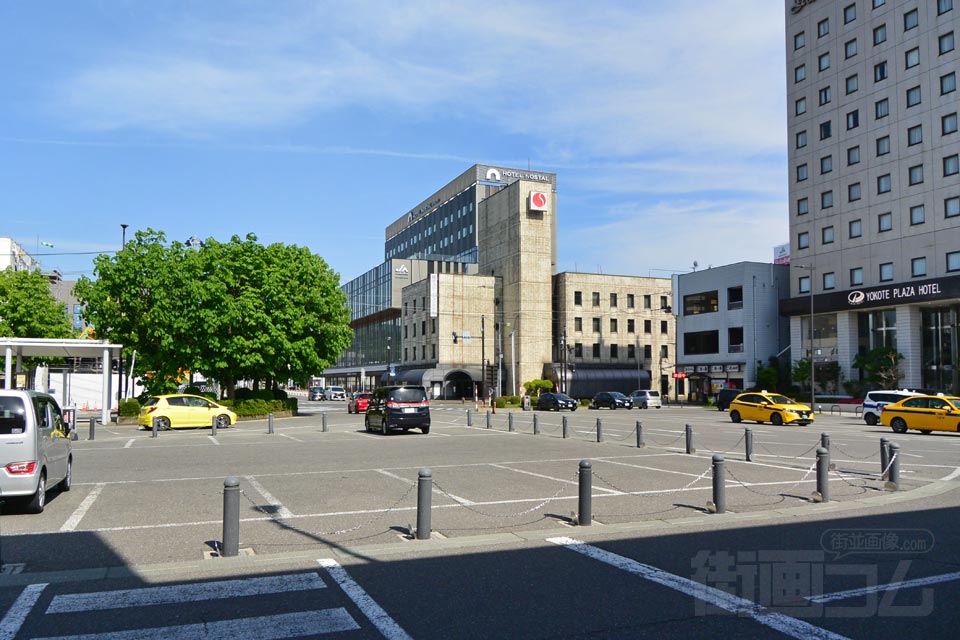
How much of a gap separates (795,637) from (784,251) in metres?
128

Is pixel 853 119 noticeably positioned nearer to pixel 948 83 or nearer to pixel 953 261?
pixel 948 83

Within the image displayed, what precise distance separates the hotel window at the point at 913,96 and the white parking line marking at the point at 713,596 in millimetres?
58207

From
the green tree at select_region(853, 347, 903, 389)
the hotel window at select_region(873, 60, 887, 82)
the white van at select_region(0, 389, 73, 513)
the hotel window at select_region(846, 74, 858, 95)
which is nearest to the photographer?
the white van at select_region(0, 389, 73, 513)

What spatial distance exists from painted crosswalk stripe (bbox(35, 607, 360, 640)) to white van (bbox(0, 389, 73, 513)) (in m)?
5.79

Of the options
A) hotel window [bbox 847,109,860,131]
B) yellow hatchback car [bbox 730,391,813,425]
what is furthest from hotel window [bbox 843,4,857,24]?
yellow hatchback car [bbox 730,391,813,425]

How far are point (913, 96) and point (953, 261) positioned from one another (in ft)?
41.7

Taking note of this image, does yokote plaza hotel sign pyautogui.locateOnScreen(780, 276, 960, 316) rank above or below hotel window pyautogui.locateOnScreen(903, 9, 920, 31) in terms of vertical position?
below

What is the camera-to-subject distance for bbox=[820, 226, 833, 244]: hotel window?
205ft

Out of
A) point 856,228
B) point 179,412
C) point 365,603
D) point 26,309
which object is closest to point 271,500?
point 365,603

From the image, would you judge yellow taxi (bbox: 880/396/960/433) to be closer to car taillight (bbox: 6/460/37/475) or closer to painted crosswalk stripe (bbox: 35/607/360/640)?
painted crosswalk stripe (bbox: 35/607/360/640)

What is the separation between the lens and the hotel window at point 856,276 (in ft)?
195

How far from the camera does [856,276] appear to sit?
5994 cm

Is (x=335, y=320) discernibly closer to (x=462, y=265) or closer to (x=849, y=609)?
(x=849, y=609)

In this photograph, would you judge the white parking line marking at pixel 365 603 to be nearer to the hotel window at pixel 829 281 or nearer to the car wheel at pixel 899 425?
the car wheel at pixel 899 425
